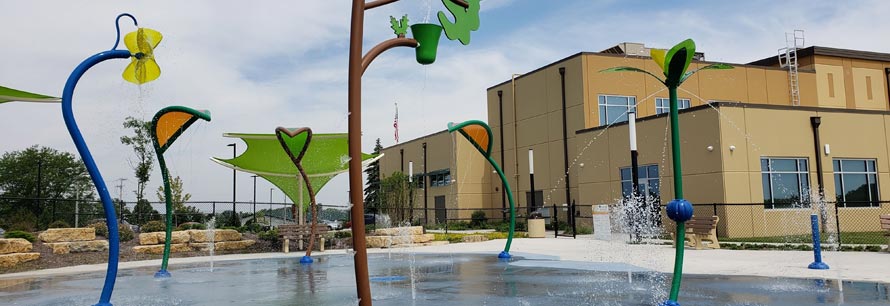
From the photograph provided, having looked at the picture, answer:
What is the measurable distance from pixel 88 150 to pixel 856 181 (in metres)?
25.5

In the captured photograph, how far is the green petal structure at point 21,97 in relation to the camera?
6863 mm

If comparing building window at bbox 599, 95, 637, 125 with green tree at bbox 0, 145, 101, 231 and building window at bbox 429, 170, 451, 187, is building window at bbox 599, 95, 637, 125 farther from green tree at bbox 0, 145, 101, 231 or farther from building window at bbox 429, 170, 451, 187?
green tree at bbox 0, 145, 101, 231

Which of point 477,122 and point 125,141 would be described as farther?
point 125,141

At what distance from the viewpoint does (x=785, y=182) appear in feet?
75.4

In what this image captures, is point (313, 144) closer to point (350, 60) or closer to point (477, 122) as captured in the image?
point (477, 122)

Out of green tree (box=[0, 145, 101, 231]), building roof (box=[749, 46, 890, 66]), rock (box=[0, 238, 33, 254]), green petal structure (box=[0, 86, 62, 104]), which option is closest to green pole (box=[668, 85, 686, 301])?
green petal structure (box=[0, 86, 62, 104])

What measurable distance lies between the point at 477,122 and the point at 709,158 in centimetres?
1130

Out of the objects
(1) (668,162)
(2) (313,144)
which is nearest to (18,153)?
(2) (313,144)

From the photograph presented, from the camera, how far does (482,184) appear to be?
125 ft

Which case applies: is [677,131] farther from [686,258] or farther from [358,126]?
[686,258]

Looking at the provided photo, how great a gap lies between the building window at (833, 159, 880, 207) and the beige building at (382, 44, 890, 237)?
0.13 feet

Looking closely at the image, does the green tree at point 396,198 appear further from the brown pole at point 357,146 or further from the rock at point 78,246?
the brown pole at point 357,146

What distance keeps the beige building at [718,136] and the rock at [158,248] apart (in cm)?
1580

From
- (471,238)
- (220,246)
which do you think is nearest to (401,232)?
(471,238)
